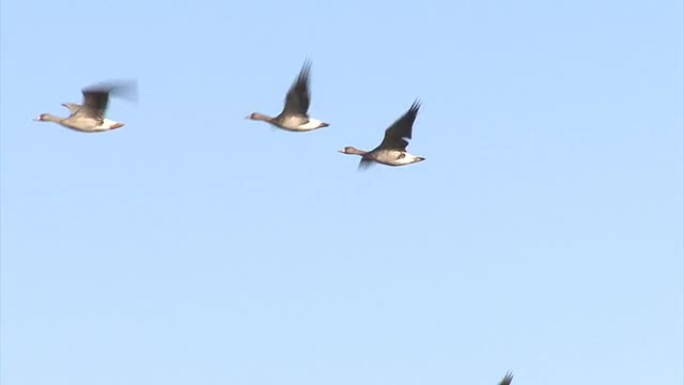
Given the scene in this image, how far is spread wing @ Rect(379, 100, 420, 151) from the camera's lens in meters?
87.9

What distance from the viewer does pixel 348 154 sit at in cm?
9369

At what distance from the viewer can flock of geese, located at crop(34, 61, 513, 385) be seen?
85875 mm

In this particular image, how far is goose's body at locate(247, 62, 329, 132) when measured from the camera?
8550 centimetres

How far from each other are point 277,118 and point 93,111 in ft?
19.5

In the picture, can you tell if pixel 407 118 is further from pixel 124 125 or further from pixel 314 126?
pixel 124 125

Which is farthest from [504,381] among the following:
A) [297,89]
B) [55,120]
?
[55,120]

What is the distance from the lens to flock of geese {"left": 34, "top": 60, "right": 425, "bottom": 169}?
282 ft

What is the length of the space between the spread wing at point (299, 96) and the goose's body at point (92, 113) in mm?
5400

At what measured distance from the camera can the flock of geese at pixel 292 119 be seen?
282ft

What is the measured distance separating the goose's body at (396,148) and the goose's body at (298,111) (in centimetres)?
240

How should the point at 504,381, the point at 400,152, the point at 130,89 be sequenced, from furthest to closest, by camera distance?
the point at 400,152 < the point at 130,89 < the point at 504,381

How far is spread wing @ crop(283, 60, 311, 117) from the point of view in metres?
85.2

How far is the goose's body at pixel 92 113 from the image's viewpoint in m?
86.4

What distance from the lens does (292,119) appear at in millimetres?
87188
